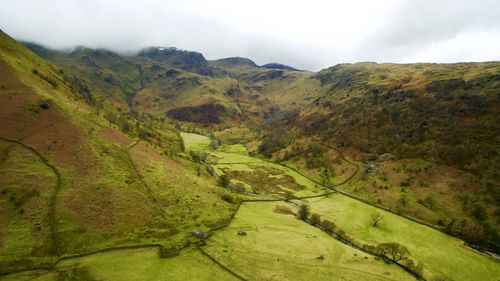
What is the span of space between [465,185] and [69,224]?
440 ft

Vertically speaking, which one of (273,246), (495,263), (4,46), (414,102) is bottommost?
(495,263)

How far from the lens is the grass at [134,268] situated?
54000mm

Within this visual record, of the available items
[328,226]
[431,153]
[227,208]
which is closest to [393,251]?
[328,226]

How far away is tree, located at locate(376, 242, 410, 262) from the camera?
7450cm

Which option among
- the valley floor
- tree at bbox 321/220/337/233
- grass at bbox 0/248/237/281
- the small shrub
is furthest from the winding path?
tree at bbox 321/220/337/233

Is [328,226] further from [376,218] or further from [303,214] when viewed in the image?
[376,218]

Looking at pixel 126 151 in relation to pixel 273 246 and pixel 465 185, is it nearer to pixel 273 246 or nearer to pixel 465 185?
pixel 273 246

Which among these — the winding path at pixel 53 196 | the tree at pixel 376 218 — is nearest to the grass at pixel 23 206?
the winding path at pixel 53 196

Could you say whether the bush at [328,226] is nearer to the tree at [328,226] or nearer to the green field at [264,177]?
the tree at [328,226]

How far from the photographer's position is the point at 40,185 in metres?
70.7

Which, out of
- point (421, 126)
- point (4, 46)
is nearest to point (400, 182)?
point (421, 126)

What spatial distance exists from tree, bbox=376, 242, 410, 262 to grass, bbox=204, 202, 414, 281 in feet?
11.4

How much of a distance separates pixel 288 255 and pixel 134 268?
118 ft

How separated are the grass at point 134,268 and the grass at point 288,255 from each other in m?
4.80
